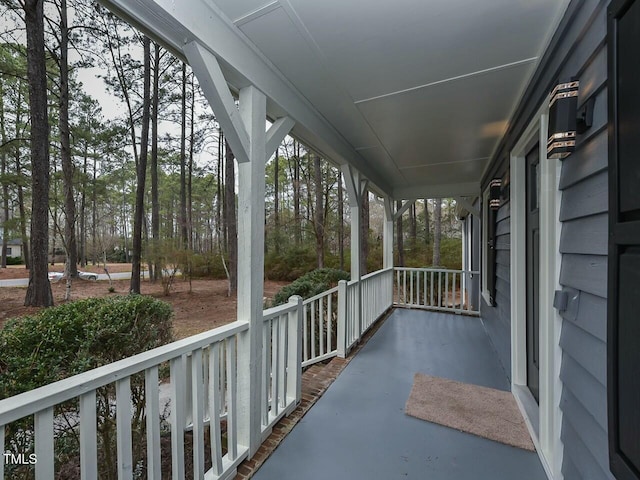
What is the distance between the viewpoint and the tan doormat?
6.39 ft

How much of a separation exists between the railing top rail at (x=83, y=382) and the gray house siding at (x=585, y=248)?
172 centimetres

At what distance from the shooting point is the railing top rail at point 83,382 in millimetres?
785

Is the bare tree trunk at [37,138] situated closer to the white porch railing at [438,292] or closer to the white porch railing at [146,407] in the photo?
the white porch railing at [146,407]

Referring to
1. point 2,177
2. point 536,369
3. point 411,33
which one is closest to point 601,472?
point 536,369

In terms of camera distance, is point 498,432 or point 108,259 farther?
point 108,259

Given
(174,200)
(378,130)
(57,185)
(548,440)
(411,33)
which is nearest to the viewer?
(411,33)

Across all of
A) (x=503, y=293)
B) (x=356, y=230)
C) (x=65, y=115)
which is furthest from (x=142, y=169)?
(x=503, y=293)

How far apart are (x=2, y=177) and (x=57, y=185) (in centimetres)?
147

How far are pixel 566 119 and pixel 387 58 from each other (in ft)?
3.37

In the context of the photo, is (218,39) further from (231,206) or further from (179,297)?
(179,297)

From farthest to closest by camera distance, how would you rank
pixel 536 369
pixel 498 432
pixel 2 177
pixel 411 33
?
pixel 2 177 → pixel 536 369 → pixel 498 432 → pixel 411 33

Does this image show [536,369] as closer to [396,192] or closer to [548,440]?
[548,440]

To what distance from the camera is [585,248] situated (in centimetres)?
114

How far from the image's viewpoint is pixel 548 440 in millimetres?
1618
